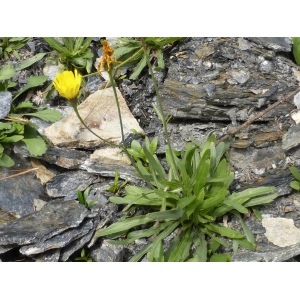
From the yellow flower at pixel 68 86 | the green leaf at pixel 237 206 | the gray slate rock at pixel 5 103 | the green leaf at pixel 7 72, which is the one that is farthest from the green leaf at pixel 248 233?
the green leaf at pixel 7 72

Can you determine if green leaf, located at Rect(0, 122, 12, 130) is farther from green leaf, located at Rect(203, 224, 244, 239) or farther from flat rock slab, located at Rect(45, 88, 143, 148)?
green leaf, located at Rect(203, 224, 244, 239)

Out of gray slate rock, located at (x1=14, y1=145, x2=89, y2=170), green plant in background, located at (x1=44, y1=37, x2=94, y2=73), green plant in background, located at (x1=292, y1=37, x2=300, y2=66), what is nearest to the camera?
gray slate rock, located at (x1=14, y1=145, x2=89, y2=170)

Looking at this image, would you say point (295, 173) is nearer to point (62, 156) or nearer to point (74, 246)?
point (74, 246)

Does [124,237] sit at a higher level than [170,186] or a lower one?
lower

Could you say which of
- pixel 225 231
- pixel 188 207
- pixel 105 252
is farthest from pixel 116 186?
pixel 225 231

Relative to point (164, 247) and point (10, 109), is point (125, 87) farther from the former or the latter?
point (164, 247)

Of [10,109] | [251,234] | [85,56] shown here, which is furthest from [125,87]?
[251,234]

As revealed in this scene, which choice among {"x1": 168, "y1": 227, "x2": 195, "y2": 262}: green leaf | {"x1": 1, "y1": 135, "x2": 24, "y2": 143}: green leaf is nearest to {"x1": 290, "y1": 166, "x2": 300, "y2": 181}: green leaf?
{"x1": 168, "y1": 227, "x2": 195, "y2": 262}: green leaf
